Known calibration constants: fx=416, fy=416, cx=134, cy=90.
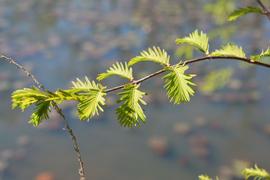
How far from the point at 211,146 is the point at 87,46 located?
3544 mm

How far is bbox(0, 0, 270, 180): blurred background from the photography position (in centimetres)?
586

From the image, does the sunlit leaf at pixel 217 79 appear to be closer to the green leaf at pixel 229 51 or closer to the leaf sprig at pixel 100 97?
the green leaf at pixel 229 51

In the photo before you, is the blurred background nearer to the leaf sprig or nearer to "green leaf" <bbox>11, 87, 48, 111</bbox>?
the leaf sprig

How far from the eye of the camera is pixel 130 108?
83cm

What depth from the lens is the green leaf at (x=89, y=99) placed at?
812 millimetres

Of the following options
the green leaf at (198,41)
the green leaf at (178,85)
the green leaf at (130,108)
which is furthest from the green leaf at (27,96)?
the green leaf at (198,41)

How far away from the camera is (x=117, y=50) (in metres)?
8.42

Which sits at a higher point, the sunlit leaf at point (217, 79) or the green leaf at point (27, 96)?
the sunlit leaf at point (217, 79)

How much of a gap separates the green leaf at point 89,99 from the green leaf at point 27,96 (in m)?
0.07

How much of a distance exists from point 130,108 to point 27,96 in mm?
202

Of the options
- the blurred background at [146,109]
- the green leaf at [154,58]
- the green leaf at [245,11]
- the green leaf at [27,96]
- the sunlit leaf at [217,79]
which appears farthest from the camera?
the blurred background at [146,109]

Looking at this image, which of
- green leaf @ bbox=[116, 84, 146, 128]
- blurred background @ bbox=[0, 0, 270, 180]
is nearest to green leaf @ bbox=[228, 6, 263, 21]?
green leaf @ bbox=[116, 84, 146, 128]

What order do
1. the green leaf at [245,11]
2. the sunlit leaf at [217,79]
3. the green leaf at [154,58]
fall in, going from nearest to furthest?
the green leaf at [154,58]
the green leaf at [245,11]
the sunlit leaf at [217,79]

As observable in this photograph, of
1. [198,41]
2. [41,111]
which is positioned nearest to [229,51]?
[198,41]
